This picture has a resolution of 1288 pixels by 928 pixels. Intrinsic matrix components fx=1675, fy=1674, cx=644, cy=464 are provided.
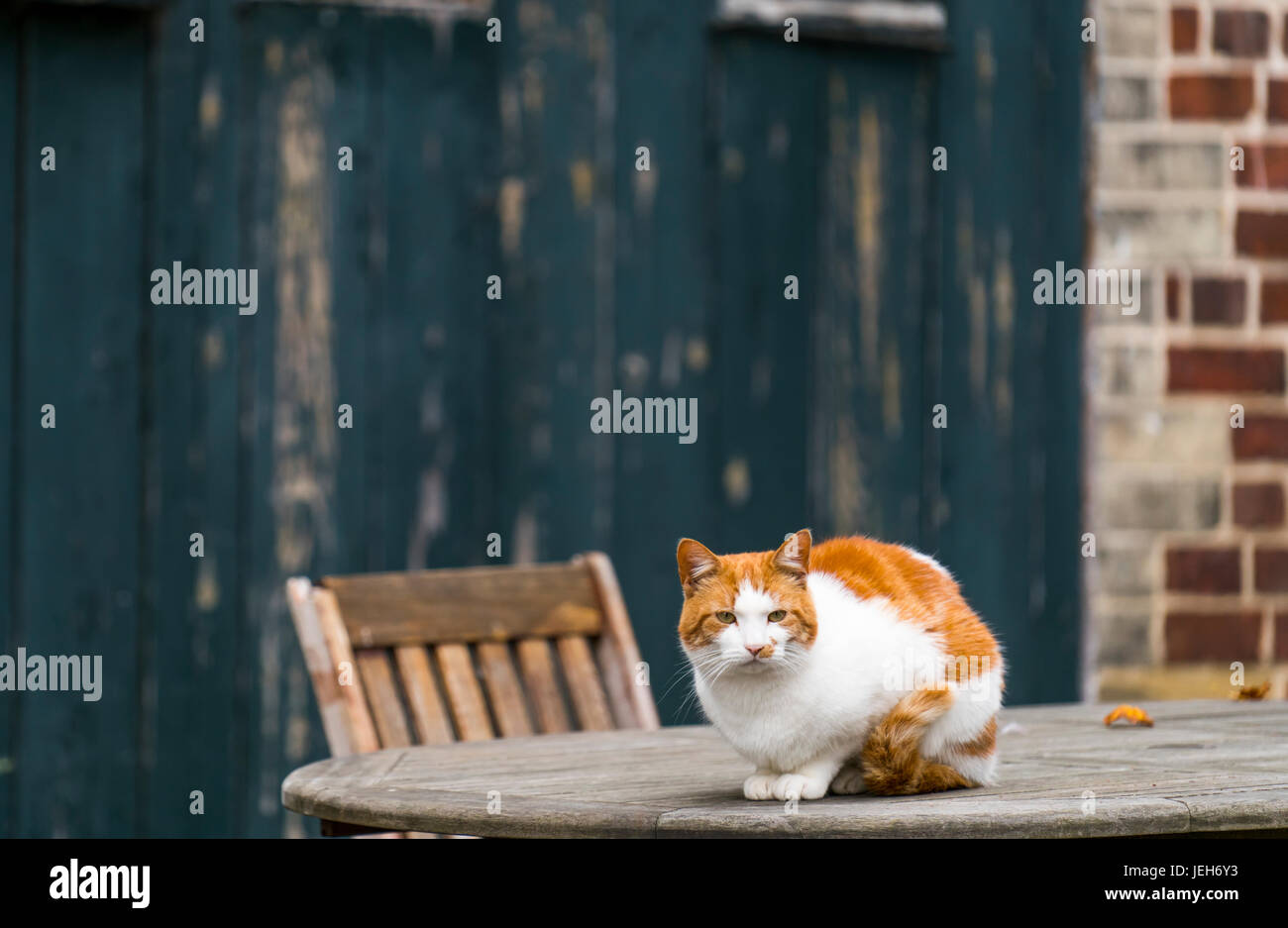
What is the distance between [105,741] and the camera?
3.59 m

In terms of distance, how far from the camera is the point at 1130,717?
8.42 feet

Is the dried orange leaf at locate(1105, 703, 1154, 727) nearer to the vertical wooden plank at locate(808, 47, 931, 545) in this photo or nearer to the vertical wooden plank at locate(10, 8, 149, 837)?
the vertical wooden plank at locate(808, 47, 931, 545)

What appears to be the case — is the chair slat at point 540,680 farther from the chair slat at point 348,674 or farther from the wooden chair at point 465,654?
the chair slat at point 348,674

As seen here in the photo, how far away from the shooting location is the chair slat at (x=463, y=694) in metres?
2.80

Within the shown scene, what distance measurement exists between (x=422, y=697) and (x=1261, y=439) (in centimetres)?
255

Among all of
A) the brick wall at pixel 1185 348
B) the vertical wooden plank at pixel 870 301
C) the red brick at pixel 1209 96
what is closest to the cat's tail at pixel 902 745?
the vertical wooden plank at pixel 870 301

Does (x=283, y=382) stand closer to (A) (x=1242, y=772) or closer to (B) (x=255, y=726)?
(B) (x=255, y=726)

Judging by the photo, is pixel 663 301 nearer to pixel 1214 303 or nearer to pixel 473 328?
pixel 473 328

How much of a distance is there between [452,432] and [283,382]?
1.30 feet

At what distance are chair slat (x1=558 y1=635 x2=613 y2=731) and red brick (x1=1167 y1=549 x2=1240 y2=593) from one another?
1.95 m

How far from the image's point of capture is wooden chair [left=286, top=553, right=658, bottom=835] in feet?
8.82

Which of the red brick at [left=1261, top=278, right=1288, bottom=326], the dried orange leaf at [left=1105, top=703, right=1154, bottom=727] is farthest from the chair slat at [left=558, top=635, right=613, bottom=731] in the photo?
the red brick at [left=1261, top=278, right=1288, bottom=326]

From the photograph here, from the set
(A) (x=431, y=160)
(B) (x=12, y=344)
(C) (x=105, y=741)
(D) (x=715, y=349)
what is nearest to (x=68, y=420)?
(B) (x=12, y=344)
